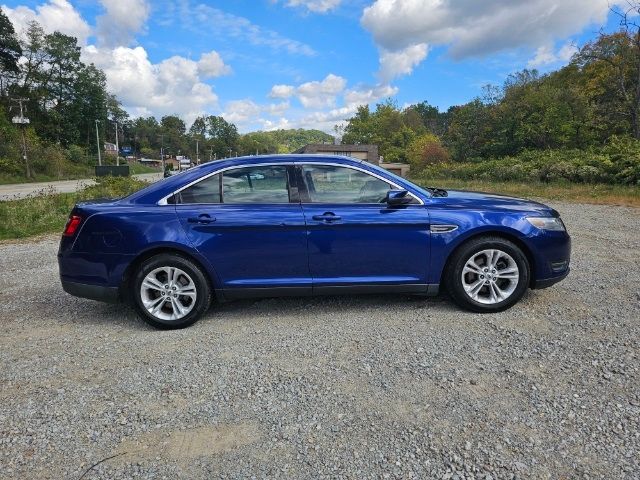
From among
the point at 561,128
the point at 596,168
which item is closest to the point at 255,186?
the point at 596,168

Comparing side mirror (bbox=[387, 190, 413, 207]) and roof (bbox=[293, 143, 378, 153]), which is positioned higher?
roof (bbox=[293, 143, 378, 153])

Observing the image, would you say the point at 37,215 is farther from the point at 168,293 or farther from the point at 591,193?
the point at 591,193

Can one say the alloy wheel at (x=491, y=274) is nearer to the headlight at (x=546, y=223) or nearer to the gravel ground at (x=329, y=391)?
the gravel ground at (x=329, y=391)

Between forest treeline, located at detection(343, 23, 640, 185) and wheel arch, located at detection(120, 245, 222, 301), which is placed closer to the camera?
wheel arch, located at detection(120, 245, 222, 301)

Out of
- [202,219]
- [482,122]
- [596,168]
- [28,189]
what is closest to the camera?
[202,219]

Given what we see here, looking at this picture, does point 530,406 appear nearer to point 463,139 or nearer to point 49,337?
point 49,337

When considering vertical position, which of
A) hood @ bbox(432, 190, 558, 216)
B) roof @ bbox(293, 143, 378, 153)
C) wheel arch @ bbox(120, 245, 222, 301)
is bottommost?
wheel arch @ bbox(120, 245, 222, 301)

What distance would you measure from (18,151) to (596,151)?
49324 millimetres

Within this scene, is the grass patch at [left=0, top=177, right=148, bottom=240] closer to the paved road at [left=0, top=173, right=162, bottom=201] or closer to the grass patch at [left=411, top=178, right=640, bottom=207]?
the paved road at [left=0, top=173, right=162, bottom=201]

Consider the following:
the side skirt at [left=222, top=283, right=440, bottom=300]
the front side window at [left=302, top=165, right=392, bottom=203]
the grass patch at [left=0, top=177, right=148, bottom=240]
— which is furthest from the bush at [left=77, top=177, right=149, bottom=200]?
the front side window at [left=302, top=165, right=392, bottom=203]

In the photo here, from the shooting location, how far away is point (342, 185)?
3.97 metres

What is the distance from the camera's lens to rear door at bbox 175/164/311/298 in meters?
3.77

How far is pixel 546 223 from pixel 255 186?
2818 millimetres

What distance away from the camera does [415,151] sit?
6638cm
